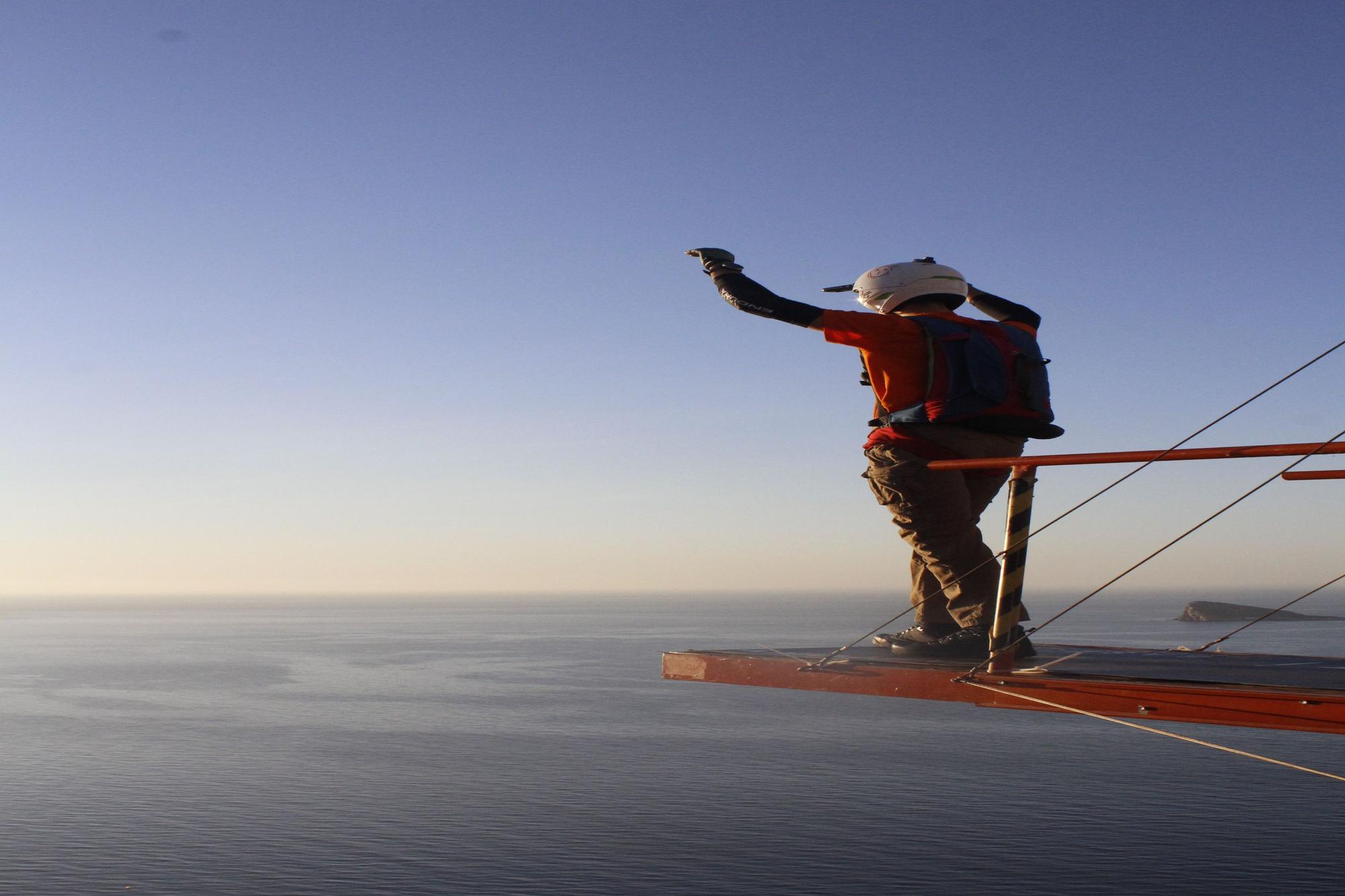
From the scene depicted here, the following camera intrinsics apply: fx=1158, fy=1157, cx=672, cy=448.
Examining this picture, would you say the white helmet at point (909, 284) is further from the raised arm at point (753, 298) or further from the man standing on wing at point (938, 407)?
the raised arm at point (753, 298)

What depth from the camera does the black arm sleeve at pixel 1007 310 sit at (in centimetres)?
680

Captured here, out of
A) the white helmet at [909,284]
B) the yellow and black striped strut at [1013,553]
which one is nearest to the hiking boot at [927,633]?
the yellow and black striped strut at [1013,553]

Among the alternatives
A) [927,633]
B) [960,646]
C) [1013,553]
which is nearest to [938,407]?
[1013,553]

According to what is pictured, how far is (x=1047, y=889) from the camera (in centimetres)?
2764

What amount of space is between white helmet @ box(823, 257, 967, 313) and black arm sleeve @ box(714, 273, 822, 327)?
91 centimetres

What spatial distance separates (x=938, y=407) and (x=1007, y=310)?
53.1 inches

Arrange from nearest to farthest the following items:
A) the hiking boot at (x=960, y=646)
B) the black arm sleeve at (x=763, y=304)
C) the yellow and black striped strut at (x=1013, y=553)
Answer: the yellow and black striped strut at (x=1013, y=553), the black arm sleeve at (x=763, y=304), the hiking boot at (x=960, y=646)

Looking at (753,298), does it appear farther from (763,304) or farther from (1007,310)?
(1007,310)

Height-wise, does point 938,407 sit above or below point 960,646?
above

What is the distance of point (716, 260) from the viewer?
5992 mm

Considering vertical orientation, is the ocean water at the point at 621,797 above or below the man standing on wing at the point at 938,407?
below

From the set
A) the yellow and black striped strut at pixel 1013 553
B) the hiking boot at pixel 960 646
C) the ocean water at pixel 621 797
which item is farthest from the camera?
the ocean water at pixel 621 797

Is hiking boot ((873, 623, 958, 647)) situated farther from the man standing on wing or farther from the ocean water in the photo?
the ocean water

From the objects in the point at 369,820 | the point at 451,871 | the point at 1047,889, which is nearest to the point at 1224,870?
the point at 1047,889
